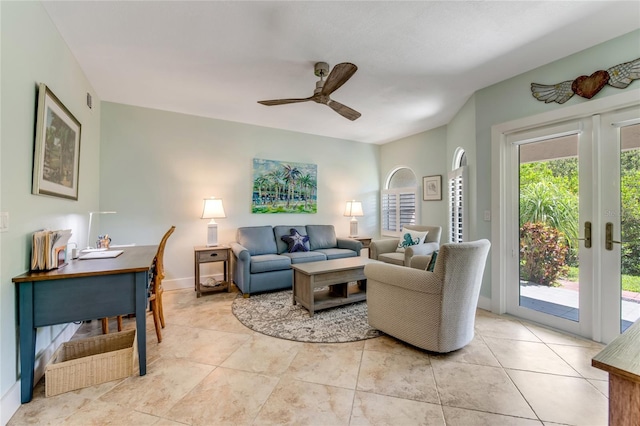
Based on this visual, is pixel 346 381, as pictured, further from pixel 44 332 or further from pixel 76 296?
pixel 44 332

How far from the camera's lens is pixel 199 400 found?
1712 millimetres

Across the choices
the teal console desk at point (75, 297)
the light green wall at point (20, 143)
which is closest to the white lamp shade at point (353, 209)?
the teal console desk at point (75, 297)

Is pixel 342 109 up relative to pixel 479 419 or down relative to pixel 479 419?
up

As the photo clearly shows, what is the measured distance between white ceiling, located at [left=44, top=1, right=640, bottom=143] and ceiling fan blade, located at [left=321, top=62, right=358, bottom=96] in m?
0.32

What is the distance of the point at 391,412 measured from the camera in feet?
5.26

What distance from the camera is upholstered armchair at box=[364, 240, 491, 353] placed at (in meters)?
2.09

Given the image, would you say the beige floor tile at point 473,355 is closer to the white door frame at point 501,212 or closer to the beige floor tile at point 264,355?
the white door frame at point 501,212

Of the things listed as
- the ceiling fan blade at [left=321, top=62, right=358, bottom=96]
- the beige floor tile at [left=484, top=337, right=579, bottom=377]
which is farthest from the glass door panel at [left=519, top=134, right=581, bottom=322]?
the ceiling fan blade at [left=321, top=62, right=358, bottom=96]

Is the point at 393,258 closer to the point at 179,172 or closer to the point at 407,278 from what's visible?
the point at 407,278

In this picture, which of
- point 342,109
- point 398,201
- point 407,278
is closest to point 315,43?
point 342,109

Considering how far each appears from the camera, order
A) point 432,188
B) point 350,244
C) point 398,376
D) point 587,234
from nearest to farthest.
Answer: point 398,376
point 587,234
point 350,244
point 432,188

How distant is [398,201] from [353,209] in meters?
0.97

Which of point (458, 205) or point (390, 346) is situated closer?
point (390, 346)

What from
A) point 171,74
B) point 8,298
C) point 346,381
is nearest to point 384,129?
point 171,74
